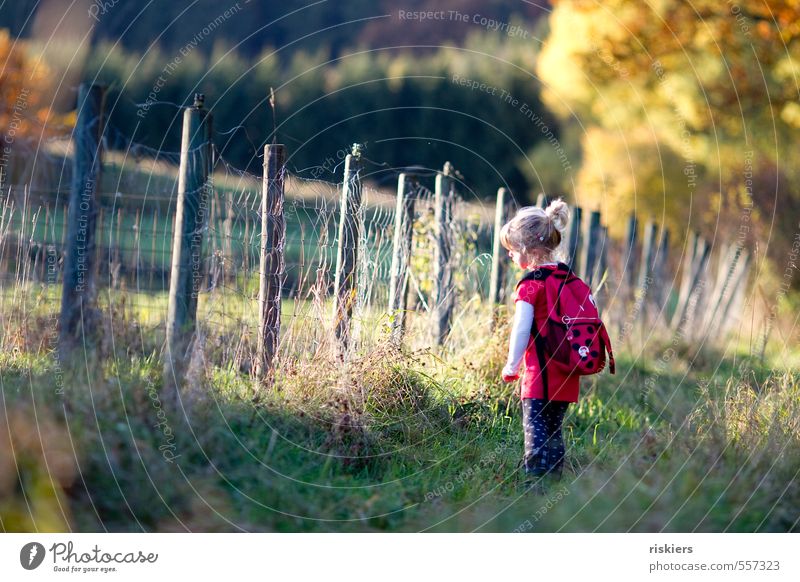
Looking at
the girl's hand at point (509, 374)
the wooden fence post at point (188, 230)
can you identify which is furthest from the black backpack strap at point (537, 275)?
the wooden fence post at point (188, 230)

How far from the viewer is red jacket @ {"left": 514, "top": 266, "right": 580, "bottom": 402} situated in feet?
15.8

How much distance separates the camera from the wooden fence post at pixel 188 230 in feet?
16.9

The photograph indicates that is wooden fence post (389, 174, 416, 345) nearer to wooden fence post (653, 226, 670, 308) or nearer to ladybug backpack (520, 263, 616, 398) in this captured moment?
ladybug backpack (520, 263, 616, 398)

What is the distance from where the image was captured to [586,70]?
17062 millimetres

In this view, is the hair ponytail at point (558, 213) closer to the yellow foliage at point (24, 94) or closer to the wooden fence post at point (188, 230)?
the wooden fence post at point (188, 230)

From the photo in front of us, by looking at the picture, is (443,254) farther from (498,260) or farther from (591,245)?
(591,245)

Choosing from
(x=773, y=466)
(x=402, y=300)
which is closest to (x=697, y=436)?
(x=773, y=466)

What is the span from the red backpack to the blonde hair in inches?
8.0

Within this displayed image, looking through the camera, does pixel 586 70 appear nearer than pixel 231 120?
Yes

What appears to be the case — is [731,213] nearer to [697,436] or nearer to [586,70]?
[586,70]

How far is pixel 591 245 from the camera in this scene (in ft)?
32.6
